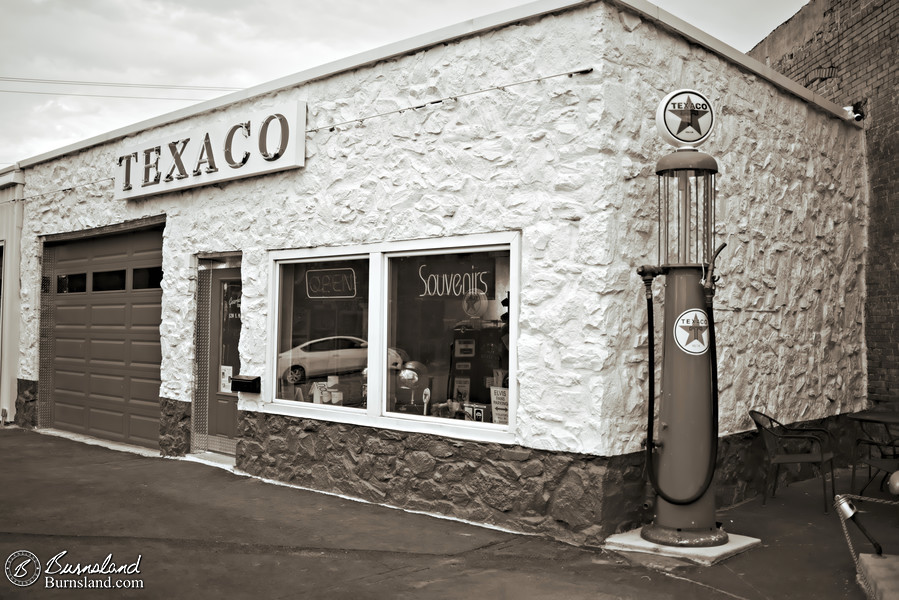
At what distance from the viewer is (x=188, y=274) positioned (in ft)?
31.0

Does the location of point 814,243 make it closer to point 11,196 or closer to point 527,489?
point 527,489

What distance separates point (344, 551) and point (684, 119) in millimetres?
3936

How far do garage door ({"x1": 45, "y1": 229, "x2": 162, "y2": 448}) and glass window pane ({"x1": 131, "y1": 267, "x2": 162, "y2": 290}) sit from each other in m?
0.01

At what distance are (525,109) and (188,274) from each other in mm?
4891

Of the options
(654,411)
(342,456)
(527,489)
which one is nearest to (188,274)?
(342,456)

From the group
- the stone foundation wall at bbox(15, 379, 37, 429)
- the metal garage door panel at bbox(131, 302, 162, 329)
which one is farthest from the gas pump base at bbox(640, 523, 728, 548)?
the stone foundation wall at bbox(15, 379, 37, 429)

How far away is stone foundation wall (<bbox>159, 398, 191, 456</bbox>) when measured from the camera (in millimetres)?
9500

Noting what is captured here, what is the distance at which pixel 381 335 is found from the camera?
7.41 m

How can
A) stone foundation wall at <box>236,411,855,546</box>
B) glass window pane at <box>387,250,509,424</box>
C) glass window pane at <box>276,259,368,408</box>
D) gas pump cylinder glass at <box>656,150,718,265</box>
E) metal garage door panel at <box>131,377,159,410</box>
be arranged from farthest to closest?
metal garage door panel at <box>131,377,159,410</box> < glass window pane at <box>276,259,368,408</box> < glass window pane at <box>387,250,509,424</box> < stone foundation wall at <box>236,411,855,546</box> < gas pump cylinder glass at <box>656,150,718,265</box>

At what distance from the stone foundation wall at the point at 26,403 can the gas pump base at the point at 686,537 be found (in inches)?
391

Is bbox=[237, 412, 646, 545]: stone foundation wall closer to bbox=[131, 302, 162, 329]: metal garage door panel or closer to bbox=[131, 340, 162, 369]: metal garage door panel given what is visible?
bbox=[131, 340, 162, 369]: metal garage door panel

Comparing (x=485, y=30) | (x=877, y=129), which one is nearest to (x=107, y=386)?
(x=485, y=30)

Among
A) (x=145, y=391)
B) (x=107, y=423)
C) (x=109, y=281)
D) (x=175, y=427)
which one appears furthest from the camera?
(x=109, y=281)

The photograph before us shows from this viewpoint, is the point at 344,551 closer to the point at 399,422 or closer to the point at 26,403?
the point at 399,422
